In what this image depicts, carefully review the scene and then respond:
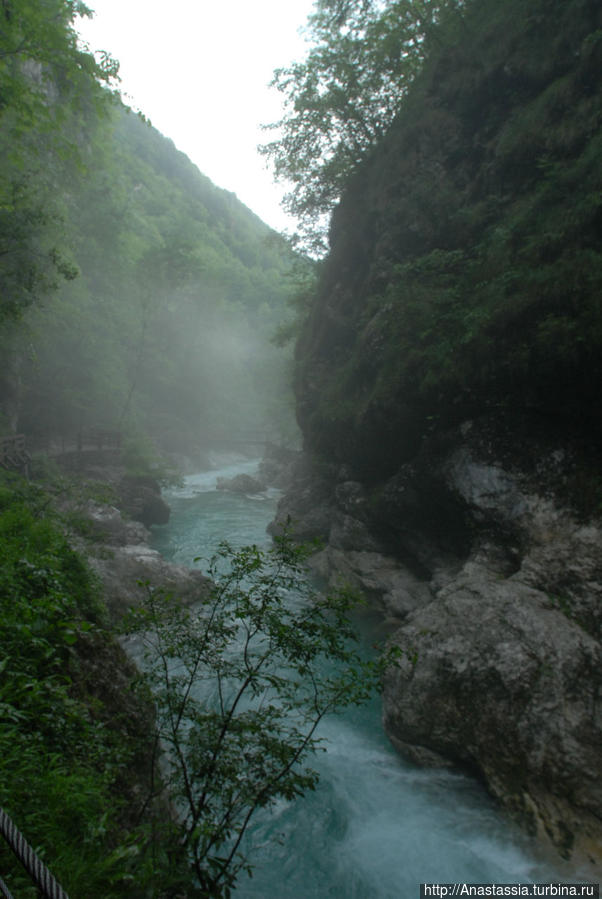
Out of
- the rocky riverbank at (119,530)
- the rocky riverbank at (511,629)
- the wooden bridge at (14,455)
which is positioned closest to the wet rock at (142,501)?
the rocky riverbank at (119,530)

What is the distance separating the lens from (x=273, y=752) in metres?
3.38

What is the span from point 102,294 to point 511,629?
31224mm

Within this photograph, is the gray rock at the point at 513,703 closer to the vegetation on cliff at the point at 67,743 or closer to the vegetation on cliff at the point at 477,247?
the vegetation on cliff at the point at 67,743

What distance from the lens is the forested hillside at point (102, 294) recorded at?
32.1 feet

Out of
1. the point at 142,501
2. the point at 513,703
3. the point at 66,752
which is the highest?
the point at 513,703

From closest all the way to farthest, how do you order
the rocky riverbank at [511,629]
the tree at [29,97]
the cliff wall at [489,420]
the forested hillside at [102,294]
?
the rocky riverbank at [511,629], the cliff wall at [489,420], the tree at [29,97], the forested hillside at [102,294]

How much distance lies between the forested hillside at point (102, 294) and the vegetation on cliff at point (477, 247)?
28.8ft

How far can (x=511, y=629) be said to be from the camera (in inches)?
258

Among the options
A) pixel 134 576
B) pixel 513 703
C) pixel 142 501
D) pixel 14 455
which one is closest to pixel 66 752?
pixel 513 703

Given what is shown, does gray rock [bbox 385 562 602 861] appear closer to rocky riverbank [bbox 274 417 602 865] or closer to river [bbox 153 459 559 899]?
rocky riverbank [bbox 274 417 602 865]

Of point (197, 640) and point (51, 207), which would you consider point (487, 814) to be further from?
point (51, 207)

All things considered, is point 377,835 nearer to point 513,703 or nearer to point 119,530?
point 513,703

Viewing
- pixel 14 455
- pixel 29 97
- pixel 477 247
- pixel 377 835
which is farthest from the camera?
pixel 14 455

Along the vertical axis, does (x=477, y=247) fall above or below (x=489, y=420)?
above
